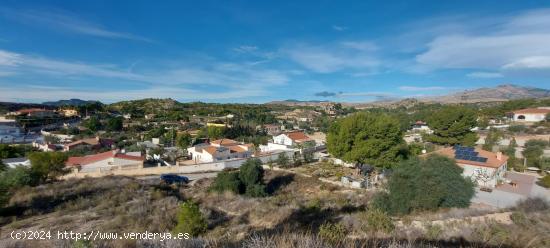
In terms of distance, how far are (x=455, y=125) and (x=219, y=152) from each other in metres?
28.2

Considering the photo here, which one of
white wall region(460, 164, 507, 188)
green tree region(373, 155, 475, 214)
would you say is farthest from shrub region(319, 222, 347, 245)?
white wall region(460, 164, 507, 188)

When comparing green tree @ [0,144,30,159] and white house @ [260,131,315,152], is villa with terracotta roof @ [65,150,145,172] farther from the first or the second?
white house @ [260,131,315,152]

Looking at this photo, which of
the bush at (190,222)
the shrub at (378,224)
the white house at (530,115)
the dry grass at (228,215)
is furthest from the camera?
the white house at (530,115)

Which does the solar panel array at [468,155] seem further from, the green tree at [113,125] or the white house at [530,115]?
the green tree at [113,125]

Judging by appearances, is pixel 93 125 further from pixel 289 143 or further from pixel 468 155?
pixel 468 155

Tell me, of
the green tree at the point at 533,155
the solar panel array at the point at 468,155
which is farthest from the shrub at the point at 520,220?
the green tree at the point at 533,155

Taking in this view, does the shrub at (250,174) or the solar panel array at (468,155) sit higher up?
the solar panel array at (468,155)

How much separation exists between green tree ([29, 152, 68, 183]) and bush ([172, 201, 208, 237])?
19.1 metres

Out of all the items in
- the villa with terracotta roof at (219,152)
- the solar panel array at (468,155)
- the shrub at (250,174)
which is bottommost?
the villa with terracotta roof at (219,152)

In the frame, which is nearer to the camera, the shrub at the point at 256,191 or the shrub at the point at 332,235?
the shrub at the point at 332,235

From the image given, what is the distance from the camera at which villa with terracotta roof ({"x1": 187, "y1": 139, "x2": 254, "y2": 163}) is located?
35312 millimetres

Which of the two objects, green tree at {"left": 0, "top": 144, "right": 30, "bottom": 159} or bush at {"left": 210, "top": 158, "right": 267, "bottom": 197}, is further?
green tree at {"left": 0, "top": 144, "right": 30, "bottom": 159}

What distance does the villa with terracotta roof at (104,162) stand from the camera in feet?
92.2

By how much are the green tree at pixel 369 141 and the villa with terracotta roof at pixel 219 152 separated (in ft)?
49.4
